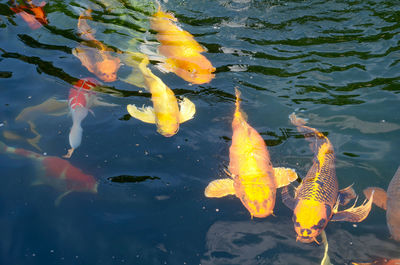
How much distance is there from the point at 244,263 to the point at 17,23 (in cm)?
674

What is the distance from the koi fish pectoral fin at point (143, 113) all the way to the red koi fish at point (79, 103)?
1.44 ft

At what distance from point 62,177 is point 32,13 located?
15.7 ft

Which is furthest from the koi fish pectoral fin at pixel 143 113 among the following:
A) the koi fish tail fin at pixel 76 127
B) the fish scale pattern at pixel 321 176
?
the fish scale pattern at pixel 321 176

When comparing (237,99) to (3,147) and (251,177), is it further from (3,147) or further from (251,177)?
(3,147)

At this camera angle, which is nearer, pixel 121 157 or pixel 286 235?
pixel 286 235

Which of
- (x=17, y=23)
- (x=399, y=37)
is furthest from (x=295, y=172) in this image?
(x=17, y=23)

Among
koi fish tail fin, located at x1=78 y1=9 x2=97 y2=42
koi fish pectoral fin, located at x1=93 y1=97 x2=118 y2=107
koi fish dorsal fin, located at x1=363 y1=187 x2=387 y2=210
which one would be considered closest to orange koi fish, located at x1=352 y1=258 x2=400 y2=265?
koi fish dorsal fin, located at x1=363 y1=187 x2=387 y2=210

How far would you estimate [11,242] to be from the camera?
407cm

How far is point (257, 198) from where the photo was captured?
170 inches

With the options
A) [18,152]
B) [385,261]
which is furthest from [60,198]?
[385,261]

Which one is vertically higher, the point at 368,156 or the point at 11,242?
the point at 368,156

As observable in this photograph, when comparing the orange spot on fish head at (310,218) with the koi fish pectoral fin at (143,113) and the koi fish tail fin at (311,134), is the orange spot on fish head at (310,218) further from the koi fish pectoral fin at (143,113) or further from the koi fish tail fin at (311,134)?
the koi fish pectoral fin at (143,113)

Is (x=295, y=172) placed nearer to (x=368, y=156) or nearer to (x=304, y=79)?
(x=368, y=156)

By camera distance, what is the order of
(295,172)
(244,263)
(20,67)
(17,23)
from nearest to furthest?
(244,263)
(295,172)
(20,67)
(17,23)
